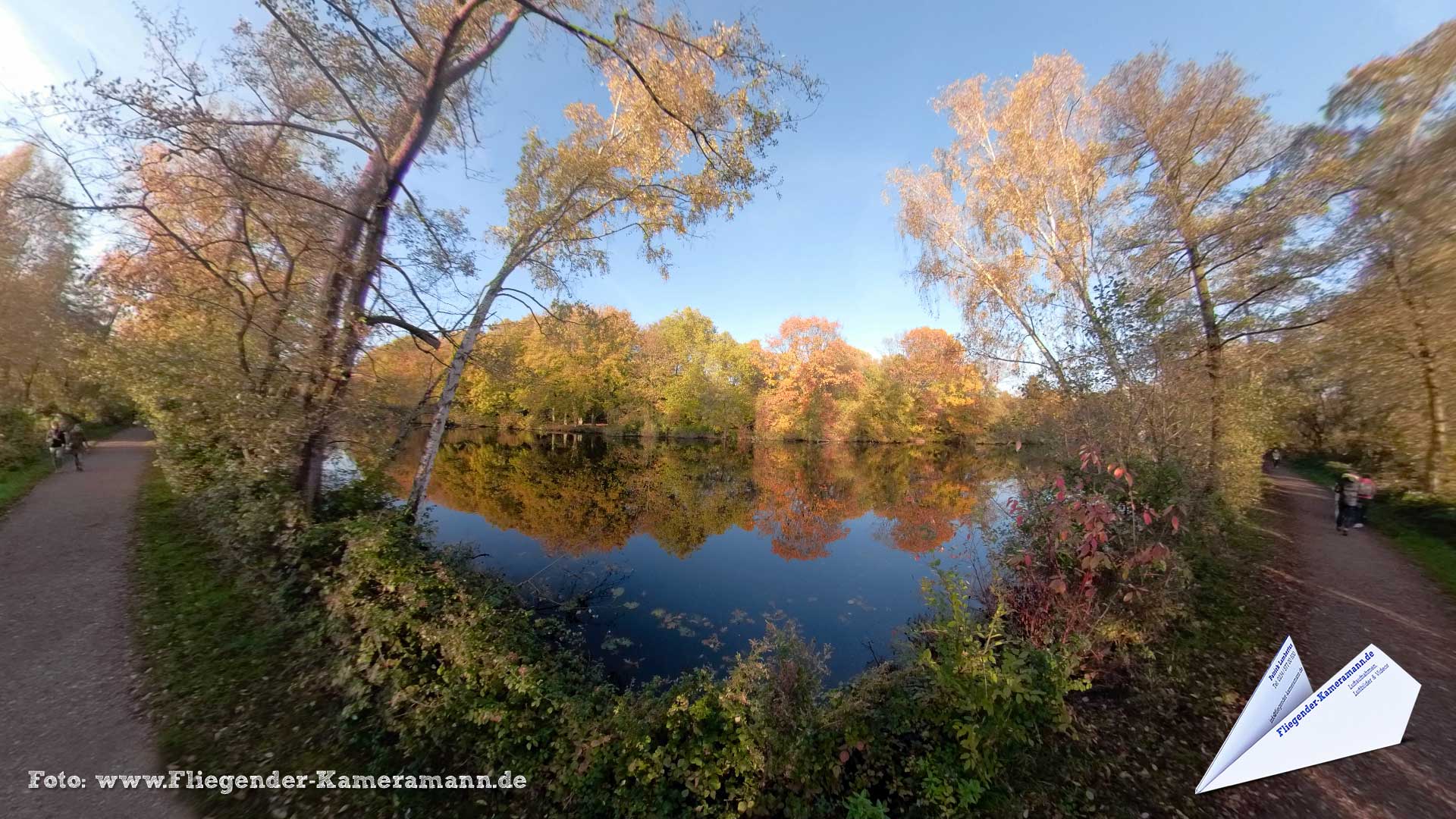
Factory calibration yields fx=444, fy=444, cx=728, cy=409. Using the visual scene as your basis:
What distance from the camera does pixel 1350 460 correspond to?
17953 mm

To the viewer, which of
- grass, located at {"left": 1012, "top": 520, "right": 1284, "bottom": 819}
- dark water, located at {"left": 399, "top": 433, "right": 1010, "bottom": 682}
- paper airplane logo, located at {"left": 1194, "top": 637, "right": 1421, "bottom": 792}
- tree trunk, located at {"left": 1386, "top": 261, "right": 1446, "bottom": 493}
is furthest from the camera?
tree trunk, located at {"left": 1386, "top": 261, "right": 1446, "bottom": 493}

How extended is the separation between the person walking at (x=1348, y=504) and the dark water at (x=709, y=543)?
7.01 metres

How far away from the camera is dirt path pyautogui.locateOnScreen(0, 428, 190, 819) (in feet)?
10.4

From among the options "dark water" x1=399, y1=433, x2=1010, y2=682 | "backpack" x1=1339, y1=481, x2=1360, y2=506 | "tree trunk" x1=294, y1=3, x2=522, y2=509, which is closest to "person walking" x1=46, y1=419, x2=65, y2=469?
"dark water" x1=399, y1=433, x2=1010, y2=682

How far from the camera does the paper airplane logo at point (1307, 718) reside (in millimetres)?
2781

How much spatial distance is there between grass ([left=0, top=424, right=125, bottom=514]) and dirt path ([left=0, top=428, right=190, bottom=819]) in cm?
206

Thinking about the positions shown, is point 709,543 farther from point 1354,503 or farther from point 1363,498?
point 1363,498

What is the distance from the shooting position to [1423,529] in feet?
30.5

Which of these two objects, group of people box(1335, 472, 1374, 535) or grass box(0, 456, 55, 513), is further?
group of people box(1335, 472, 1374, 535)

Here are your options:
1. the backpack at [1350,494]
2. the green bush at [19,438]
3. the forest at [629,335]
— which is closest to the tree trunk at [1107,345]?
the forest at [629,335]

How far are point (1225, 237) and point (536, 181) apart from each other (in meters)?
13.5

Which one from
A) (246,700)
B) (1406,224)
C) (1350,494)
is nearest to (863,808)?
(246,700)

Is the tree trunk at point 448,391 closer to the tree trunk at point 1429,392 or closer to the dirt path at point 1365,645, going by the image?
the dirt path at point 1365,645

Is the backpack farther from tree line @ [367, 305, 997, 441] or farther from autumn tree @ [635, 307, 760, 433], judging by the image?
autumn tree @ [635, 307, 760, 433]
